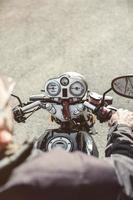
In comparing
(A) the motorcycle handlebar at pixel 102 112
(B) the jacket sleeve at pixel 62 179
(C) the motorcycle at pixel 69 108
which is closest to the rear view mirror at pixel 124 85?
(C) the motorcycle at pixel 69 108

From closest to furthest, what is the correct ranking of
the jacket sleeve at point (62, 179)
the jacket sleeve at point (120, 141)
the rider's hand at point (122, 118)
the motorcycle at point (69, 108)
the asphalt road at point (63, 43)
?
the jacket sleeve at point (62, 179) → the jacket sleeve at point (120, 141) → the rider's hand at point (122, 118) → the motorcycle at point (69, 108) → the asphalt road at point (63, 43)

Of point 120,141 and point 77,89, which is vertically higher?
point 77,89

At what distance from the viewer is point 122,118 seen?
1.59 meters

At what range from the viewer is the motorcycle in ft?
5.52

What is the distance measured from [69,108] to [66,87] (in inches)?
3.7

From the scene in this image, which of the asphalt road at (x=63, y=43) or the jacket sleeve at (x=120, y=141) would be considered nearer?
the jacket sleeve at (x=120, y=141)

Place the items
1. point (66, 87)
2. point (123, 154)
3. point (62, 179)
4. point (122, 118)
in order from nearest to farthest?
point (62, 179)
point (123, 154)
point (122, 118)
point (66, 87)

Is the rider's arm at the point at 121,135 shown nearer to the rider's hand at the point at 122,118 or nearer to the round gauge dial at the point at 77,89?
the rider's hand at the point at 122,118

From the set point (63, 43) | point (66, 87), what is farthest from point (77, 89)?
point (63, 43)

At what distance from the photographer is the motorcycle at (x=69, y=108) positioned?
66.2 inches

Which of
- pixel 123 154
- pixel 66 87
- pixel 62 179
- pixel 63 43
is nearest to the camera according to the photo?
pixel 62 179

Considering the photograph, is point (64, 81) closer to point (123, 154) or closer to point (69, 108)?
point (69, 108)

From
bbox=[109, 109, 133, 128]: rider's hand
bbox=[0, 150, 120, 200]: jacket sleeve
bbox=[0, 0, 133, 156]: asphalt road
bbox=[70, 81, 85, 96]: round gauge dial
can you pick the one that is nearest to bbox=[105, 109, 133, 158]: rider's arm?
bbox=[109, 109, 133, 128]: rider's hand

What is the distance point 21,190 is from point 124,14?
116 inches
